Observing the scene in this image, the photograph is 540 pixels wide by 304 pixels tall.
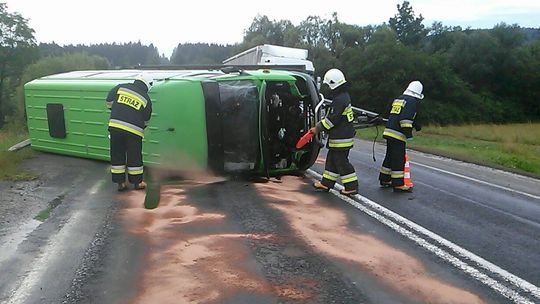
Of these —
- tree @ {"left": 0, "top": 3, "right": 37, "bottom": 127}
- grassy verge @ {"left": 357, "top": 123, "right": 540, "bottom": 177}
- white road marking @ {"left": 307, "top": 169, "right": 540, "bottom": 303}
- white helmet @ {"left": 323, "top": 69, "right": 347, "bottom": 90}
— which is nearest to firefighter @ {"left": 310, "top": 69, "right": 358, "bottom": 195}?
white helmet @ {"left": 323, "top": 69, "right": 347, "bottom": 90}

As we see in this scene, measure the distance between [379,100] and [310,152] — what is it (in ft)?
159

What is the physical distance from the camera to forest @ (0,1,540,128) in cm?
5688

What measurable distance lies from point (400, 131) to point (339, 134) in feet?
3.40

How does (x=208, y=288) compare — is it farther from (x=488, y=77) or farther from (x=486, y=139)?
(x=488, y=77)

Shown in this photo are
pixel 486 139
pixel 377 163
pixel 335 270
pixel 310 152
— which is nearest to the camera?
pixel 335 270

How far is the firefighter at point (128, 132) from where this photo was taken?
7875 millimetres

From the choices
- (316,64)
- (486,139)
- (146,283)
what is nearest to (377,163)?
(146,283)

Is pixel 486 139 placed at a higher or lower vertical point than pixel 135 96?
lower

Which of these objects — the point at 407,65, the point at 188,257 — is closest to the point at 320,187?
the point at 188,257

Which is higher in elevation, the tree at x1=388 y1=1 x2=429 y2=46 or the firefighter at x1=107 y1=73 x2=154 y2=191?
the tree at x1=388 y1=1 x2=429 y2=46

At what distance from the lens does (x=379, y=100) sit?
185 ft

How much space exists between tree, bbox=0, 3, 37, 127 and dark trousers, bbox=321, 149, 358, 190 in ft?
187

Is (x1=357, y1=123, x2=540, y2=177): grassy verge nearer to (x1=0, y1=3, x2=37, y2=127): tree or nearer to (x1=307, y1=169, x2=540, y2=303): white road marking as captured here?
(x1=307, y1=169, x2=540, y2=303): white road marking

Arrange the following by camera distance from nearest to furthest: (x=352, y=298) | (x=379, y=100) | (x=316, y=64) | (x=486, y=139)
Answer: (x=352, y=298) < (x=486, y=139) < (x=379, y=100) < (x=316, y=64)
